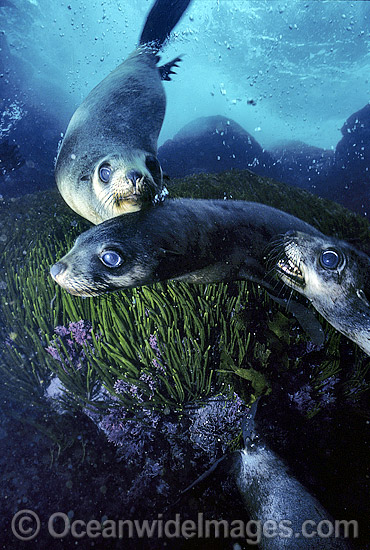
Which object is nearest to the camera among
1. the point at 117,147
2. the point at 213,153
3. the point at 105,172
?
the point at 105,172

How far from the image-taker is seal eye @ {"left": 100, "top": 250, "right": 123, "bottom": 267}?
3.79 ft

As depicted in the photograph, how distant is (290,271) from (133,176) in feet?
3.48

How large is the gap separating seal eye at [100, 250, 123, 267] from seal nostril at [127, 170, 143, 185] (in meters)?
0.59

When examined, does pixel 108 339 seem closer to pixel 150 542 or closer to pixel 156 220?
pixel 156 220

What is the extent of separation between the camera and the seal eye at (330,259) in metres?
1.43

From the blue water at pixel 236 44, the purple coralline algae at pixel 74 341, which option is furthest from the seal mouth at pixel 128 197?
the blue water at pixel 236 44

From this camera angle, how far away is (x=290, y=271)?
1.61 m

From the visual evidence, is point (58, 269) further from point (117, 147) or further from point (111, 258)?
point (117, 147)

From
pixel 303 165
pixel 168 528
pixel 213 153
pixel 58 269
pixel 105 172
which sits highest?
pixel 213 153

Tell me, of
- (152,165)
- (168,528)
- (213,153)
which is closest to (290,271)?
(152,165)

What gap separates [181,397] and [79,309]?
1.13 m

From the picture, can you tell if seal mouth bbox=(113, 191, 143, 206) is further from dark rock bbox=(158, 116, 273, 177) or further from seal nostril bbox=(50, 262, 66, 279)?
dark rock bbox=(158, 116, 273, 177)

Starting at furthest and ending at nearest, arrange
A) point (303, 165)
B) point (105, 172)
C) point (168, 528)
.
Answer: point (303, 165), point (105, 172), point (168, 528)

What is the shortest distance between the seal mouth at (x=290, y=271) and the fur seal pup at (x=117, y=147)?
2.74ft
